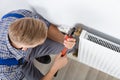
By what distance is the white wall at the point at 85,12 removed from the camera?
0.84 meters

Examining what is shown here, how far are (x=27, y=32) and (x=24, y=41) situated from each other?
4cm

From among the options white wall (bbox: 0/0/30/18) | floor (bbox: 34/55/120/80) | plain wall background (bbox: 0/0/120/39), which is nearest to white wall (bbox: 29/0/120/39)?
plain wall background (bbox: 0/0/120/39)

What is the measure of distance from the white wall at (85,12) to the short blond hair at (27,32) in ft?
0.48

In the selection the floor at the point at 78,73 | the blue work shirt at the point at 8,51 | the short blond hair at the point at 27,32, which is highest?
the short blond hair at the point at 27,32

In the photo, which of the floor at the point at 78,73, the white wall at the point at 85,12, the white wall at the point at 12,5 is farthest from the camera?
the floor at the point at 78,73

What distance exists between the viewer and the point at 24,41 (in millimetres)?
901

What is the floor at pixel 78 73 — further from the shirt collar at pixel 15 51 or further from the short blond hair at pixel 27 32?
the short blond hair at pixel 27 32

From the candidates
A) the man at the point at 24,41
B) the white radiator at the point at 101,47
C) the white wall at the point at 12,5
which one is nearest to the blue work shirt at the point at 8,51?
the man at the point at 24,41

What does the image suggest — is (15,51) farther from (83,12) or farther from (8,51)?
(83,12)

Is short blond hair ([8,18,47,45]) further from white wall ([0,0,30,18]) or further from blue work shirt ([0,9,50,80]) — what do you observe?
white wall ([0,0,30,18])

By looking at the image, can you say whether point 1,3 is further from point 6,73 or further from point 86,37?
point 86,37

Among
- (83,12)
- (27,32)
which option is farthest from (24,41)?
(83,12)

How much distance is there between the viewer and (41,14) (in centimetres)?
118

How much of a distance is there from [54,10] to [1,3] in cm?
38
